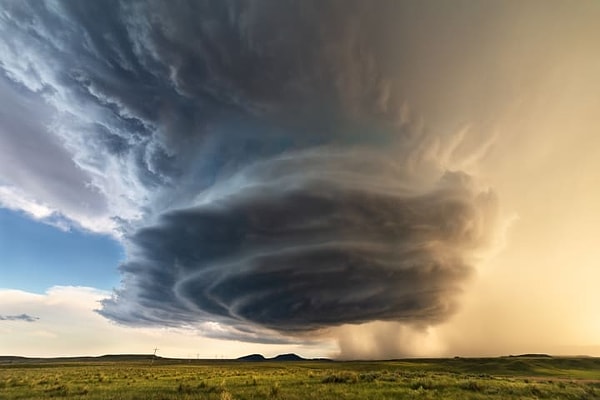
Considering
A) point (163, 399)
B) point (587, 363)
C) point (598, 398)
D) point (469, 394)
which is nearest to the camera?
point (163, 399)

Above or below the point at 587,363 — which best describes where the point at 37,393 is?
below

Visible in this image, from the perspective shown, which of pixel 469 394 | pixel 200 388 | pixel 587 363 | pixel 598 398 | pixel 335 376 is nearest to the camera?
pixel 469 394

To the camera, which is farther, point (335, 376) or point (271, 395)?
point (335, 376)

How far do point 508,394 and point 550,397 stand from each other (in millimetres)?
3285

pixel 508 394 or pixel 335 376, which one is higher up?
pixel 335 376

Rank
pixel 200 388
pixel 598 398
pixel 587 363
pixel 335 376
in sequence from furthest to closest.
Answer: pixel 587 363 → pixel 335 376 → pixel 200 388 → pixel 598 398

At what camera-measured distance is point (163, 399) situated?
2705 cm

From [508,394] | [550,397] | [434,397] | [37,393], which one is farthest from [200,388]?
[550,397]

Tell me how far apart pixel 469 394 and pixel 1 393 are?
41.2 metres

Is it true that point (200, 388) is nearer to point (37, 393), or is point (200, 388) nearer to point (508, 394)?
point (37, 393)

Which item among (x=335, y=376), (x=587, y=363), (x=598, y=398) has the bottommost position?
(x=598, y=398)

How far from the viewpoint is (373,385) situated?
3491 cm

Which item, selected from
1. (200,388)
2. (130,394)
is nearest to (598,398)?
(200,388)

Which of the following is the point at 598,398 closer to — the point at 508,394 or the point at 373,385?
the point at 508,394
